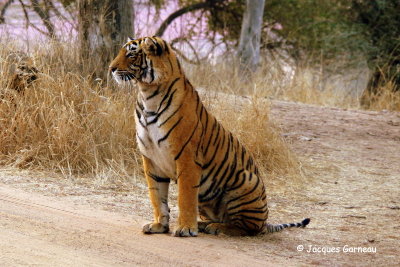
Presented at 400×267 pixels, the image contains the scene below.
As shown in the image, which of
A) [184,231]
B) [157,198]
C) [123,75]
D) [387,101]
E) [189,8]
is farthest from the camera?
[189,8]

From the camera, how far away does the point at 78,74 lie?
734cm

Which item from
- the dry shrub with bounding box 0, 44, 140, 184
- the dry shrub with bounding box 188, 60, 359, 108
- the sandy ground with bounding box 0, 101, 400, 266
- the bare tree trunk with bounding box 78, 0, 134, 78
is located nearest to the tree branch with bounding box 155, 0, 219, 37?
the dry shrub with bounding box 188, 60, 359, 108

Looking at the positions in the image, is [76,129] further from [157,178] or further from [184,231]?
[184,231]

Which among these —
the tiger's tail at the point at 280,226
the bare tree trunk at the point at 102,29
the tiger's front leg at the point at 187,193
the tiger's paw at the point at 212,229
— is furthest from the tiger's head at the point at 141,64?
the bare tree trunk at the point at 102,29

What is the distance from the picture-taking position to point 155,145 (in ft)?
15.3

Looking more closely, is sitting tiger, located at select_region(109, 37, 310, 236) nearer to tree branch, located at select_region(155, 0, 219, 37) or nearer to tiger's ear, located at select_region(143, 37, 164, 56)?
tiger's ear, located at select_region(143, 37, 164, 56)

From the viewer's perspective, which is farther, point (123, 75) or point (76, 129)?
point (76, 129)

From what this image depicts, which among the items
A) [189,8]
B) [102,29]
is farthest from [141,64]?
[189,8]

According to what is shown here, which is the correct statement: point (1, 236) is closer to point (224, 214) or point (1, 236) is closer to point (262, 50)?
point (224, 214)

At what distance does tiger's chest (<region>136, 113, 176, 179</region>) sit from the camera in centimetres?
465

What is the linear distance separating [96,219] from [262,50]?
1381 cm

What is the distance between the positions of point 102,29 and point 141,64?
11.6 feet

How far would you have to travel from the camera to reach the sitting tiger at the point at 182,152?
463 centimetres

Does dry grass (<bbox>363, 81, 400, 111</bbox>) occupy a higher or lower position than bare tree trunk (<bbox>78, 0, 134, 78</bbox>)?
lower
